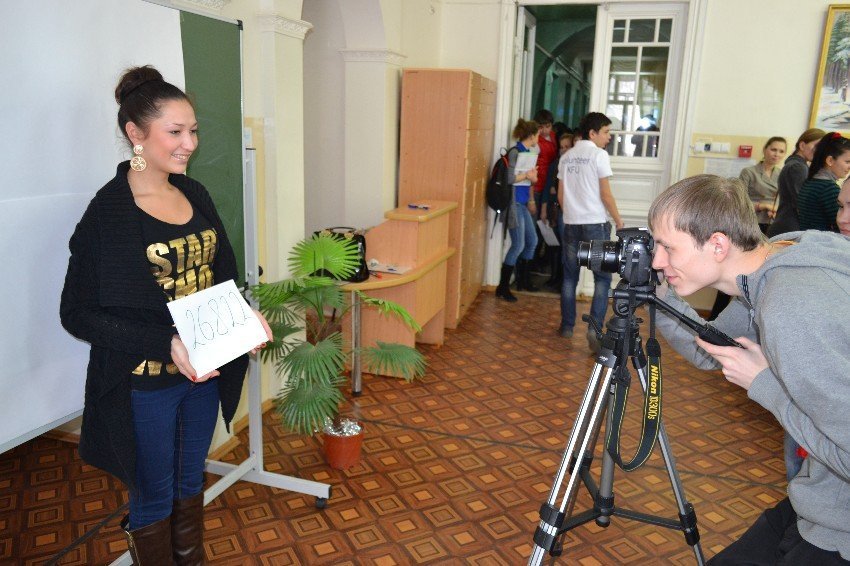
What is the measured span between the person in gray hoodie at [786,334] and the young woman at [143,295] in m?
1.17

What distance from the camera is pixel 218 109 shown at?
2.27 meters

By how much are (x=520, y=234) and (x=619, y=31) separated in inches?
76.1

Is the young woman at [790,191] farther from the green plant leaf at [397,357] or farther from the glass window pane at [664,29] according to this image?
the green plant leaf at [397,357]

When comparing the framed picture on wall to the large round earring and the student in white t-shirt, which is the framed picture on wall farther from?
the large round earring

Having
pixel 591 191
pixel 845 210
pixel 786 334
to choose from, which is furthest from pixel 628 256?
pixel 591 191

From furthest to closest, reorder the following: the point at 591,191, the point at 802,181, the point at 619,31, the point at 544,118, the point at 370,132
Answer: the point at 544,118 → the point at 619,31 → the point at 370,132 → the point at 591,191 → the point at 802,181

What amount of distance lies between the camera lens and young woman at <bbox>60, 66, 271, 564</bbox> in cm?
101

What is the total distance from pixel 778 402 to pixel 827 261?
276mm

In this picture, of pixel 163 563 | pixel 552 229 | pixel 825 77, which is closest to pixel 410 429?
Answer: pixel 163 563

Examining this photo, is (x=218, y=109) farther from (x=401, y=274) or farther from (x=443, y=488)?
(x=443, y=488)

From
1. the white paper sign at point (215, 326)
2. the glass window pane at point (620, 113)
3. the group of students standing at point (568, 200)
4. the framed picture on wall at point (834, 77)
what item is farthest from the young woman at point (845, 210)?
the glass window pane at point (620, 113)

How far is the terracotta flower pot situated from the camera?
2783 millimetres

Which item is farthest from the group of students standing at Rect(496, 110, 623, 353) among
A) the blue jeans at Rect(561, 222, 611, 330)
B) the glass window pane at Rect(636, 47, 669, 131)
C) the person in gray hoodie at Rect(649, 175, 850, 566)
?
the person in gray hoodie at Rect(649, 175, 850, 566)

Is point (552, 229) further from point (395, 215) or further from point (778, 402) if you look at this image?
point (778, 402)
